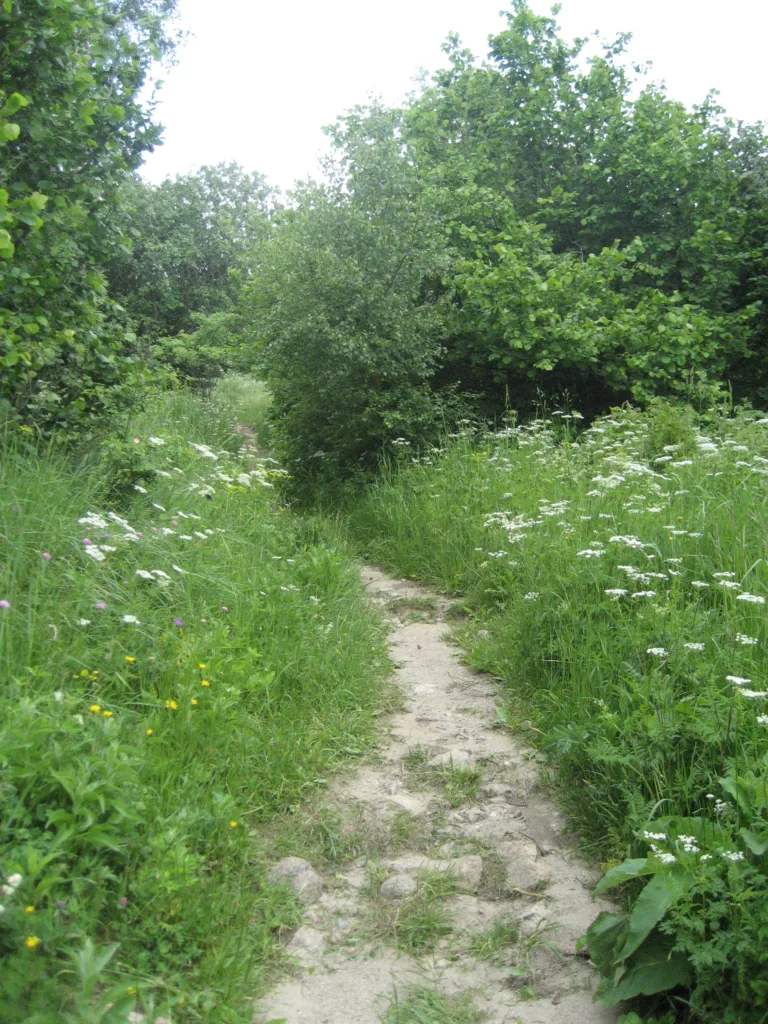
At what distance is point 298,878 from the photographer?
3240 mm

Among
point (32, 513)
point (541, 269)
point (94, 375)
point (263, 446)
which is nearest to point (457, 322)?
point (541, 269)

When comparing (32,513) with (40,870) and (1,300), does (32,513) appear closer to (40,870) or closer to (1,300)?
(1,300)

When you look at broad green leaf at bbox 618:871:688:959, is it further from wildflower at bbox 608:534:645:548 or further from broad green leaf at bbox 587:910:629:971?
wildflower at bbox 608:534:645:548

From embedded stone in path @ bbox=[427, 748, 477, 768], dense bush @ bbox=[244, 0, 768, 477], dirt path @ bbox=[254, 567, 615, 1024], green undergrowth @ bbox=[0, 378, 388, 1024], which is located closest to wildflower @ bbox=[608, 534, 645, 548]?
dirt path @ bbox=[254, 567, 615, 1024]

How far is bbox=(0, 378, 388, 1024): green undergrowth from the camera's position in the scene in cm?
247

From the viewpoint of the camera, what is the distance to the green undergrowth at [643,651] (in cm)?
253

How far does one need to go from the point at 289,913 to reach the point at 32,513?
2.33 meters

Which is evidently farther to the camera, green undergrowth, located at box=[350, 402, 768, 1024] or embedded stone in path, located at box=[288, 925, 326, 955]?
embedded stone in path, located at box=[288, 925, 326, 955]

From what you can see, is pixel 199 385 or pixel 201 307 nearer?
pixel 199 385

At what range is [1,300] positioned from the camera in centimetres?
504

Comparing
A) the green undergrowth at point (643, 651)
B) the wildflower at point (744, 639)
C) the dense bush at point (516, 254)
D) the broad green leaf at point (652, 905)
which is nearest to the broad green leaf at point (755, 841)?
the green undergrowth at point (643, 651)

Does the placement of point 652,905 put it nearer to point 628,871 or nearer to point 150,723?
point 628,871

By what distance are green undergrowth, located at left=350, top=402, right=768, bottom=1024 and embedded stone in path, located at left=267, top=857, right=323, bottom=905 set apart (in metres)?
1.05

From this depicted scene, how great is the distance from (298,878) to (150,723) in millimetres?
837
